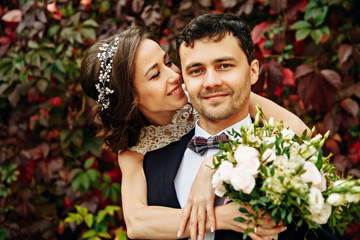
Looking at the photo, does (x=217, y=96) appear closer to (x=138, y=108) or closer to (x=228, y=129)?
(x=228, y=129)

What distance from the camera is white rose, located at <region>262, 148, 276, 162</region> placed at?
1.48 m

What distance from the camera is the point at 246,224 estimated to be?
166 cm

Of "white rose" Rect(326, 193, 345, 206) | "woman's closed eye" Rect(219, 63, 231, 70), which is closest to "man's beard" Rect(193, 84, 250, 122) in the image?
"woman's closed eye" Rect(219, 63, 231, 70)

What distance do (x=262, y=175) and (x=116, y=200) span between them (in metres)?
2.10

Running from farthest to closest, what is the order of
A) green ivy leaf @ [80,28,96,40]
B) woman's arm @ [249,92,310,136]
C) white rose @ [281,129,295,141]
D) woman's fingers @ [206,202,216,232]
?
green ivy leaf @ [80,28,96,40]
woman's arm @ [249,92,310,136]
woman's fingers @ [206,202,216,232]
white rose @ [281,129,295,141]

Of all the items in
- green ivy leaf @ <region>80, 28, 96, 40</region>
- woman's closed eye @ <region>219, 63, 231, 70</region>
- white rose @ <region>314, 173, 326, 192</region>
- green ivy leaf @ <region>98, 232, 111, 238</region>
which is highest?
green ivy leaf @ <region>80, 28, 96, 40</region>

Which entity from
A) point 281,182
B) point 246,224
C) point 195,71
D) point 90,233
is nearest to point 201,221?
point 246,224

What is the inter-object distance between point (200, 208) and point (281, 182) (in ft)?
1.56

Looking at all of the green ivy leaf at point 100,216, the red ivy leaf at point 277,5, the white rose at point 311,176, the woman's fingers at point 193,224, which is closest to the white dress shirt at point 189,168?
the woman's fingers at point 193,224

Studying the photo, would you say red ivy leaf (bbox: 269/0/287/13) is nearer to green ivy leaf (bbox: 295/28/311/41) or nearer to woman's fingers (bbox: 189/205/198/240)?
green ivy leaf (bbox: 295/28/311/41)

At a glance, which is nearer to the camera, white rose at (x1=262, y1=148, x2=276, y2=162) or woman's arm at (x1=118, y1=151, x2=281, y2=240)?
white rose at (x1=262, y1=148, x2=276, y2=162)

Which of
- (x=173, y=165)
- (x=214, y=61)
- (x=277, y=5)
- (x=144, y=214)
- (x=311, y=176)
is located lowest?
(x=144, y=214)

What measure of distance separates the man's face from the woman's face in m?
0.31

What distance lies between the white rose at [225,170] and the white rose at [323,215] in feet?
1.14
